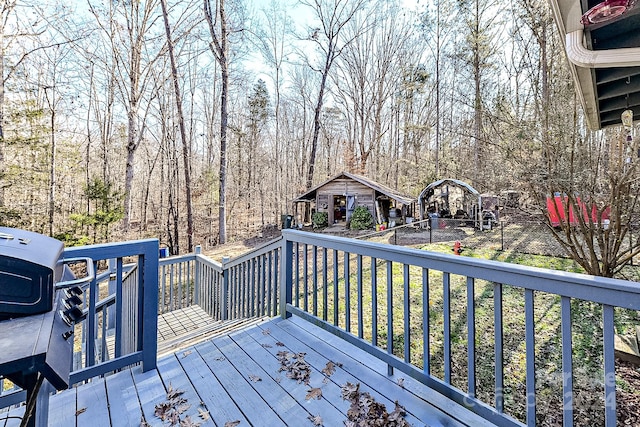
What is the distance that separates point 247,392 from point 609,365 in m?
1.86

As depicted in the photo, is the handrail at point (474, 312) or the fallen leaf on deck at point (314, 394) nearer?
the handrail at point (474, 312)

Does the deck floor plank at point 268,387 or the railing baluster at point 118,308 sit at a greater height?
the railing baluster at point 118,308

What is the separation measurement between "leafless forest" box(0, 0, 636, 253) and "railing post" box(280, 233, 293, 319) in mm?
4073

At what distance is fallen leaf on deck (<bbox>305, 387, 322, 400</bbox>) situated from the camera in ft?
6.47

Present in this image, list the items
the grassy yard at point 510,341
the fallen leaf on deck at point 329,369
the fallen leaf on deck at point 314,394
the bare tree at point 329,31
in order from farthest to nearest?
the bare tree at point 329,31 < the grassy yard at point 510,341 < the fallen leaf on deck at point 329,369 < the fallen leaf on deck at point 314,394

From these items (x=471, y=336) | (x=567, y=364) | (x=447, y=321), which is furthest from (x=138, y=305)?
(x=567, y=364)

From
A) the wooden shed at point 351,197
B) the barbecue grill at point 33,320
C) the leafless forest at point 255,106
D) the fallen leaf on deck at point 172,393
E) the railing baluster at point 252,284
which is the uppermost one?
the leafless forest at point 255,106

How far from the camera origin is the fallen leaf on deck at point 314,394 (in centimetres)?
197

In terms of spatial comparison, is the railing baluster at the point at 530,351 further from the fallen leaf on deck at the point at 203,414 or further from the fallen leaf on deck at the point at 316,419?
the fallen leaf on deck at the point at 203,414

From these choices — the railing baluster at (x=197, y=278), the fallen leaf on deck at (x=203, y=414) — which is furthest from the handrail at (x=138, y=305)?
the railing baluster at (x=197, y=278)

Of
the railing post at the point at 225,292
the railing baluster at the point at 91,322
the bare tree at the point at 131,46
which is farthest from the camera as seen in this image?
the bare tree at the point at 131,46

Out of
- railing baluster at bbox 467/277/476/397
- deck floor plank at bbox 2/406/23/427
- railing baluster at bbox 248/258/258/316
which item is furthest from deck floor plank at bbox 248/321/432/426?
deck floor plank at bbox 2/406/23/427

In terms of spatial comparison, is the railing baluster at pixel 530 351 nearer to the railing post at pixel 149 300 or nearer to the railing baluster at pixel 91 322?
the railing post at pixel 149 300

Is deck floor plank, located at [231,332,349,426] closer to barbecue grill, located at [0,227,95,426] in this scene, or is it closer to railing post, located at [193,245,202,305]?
barbecue grill, located at [0,227,95,426]
